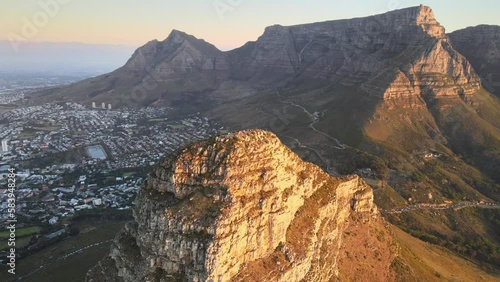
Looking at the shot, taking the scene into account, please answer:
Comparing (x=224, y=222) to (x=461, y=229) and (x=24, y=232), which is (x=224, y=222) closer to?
(x=24, y=232)

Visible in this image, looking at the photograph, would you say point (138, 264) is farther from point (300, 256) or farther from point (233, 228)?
point (300, 256)

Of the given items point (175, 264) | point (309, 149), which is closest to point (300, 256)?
point (175, 264)

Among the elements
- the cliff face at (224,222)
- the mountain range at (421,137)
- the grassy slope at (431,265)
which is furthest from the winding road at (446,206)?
the cliff face at (224,222)

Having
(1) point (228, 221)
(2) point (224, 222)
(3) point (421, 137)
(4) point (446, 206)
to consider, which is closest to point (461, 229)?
(4) point (446, 206)

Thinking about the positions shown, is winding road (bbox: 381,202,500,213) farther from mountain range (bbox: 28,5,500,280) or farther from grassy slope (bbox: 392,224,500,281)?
grassy slope (bbox: 392,224,500,281)

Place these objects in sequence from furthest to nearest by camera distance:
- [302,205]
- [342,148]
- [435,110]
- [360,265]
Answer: [435,110]
[342,148]
[360,265]
[302,205]

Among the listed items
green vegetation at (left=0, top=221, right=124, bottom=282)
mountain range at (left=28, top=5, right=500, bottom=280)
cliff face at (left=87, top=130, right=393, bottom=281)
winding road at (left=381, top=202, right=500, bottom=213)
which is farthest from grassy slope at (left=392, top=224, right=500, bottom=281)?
green vegetation at (left=0, top=221, right=124, bottom=282)
